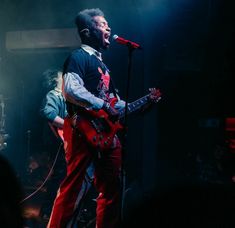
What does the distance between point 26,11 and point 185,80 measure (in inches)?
167

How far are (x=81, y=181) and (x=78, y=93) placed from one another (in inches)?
31.9

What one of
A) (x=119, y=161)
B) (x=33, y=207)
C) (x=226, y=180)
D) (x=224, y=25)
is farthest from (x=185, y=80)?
(x=119, y=161)

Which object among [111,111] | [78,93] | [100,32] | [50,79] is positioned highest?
[100,32]

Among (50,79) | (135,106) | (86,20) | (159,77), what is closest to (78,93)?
(135,106)

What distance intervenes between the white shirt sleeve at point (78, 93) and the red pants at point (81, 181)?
0.84ft

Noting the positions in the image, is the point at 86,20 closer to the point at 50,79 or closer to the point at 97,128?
the point at 97,128

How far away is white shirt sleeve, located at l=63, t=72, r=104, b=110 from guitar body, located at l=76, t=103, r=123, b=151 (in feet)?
0.31

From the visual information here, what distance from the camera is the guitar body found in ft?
11.2

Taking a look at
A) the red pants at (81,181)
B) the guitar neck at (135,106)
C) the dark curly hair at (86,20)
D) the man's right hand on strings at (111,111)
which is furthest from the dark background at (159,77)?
the dark curly hair at (86,20)

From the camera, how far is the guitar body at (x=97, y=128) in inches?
134

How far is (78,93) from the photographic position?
11.1ft

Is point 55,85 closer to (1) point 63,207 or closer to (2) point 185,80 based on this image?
(1) point 63,207

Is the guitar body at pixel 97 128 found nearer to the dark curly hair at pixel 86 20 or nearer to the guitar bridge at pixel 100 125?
the guitar bridge at pixel 100 125

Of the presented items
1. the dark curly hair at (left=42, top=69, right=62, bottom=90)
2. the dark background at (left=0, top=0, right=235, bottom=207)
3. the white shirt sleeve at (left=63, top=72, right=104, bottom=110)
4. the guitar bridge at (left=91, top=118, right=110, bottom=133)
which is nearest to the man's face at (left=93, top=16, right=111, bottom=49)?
the white shirt sleeve at (left=63, top=72, right=104, bottom=110)
